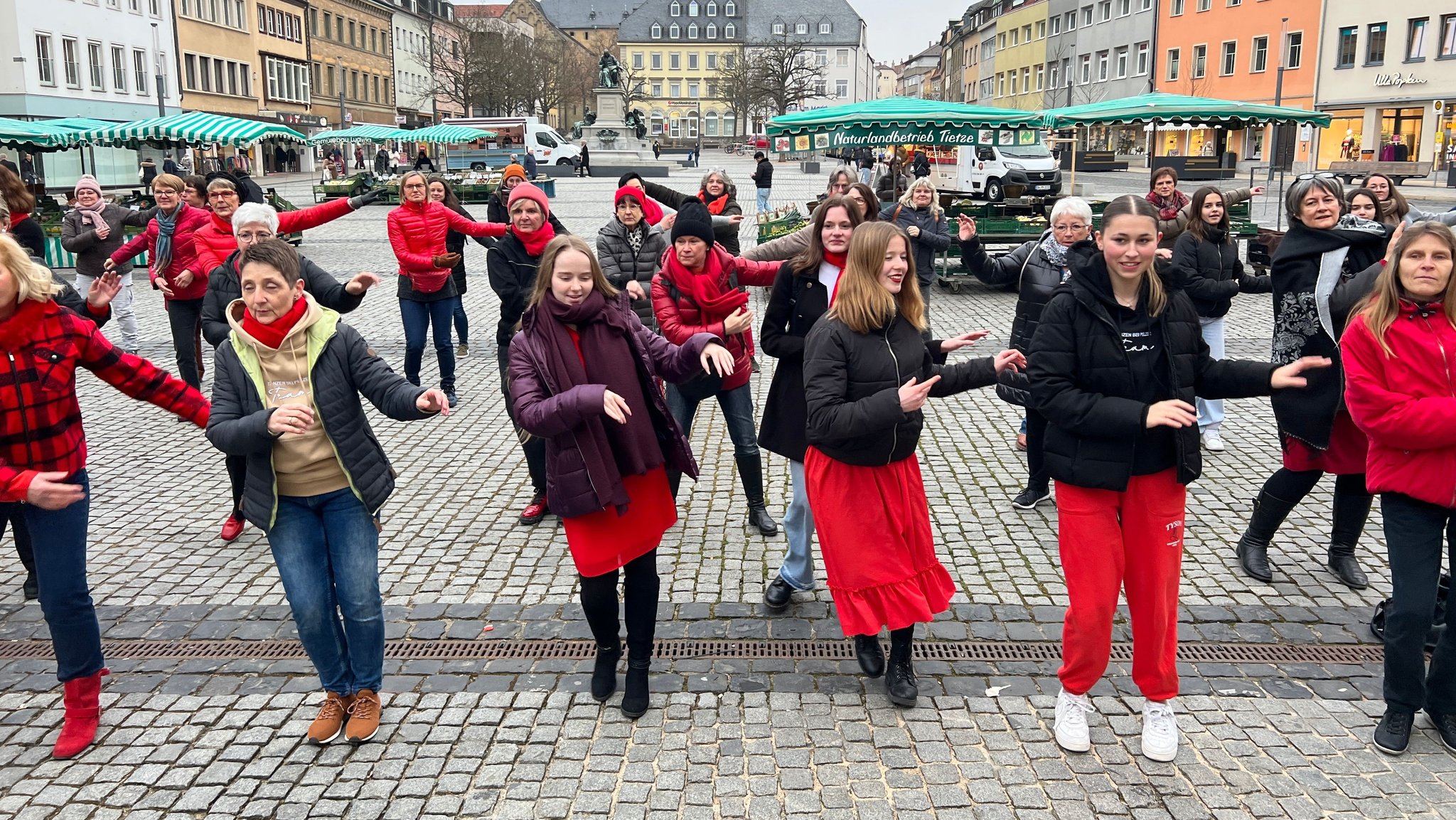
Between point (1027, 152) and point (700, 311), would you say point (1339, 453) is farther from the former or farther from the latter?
point (1027, 152)

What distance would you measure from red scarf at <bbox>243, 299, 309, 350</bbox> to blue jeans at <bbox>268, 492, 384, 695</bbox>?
548 mm

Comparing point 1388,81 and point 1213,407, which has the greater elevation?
point 1388,81

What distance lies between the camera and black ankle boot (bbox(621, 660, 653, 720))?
429cm

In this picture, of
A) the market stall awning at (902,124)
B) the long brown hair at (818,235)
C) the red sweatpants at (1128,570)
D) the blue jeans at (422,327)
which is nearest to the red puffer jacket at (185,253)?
the blue jeans at (422,327)

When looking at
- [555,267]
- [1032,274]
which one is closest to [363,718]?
[555,267]

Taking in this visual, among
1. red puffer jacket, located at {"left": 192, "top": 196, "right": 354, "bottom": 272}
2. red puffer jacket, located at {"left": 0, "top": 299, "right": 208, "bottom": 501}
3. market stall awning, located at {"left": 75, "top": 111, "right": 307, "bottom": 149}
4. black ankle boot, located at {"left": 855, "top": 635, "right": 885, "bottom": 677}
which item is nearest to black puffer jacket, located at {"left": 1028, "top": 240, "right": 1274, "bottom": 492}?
black ankle boot, located at {"left": 855, "top": 635, "right": 885, "bottom": 677}

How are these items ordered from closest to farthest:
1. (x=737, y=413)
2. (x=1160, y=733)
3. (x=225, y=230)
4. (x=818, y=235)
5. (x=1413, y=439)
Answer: (x=1413, y=439) < (x=1160, y=733) < (x=818, y=235) < (x=737, y=413) < (x=225, y=230)

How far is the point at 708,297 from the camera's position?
5852 mm

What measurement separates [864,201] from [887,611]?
2.27 m

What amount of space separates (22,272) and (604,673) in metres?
2.56

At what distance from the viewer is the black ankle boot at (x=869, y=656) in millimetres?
4590

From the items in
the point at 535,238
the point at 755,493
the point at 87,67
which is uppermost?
the point at 87,67

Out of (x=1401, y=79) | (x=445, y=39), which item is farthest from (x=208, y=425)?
(x=445, y=39)

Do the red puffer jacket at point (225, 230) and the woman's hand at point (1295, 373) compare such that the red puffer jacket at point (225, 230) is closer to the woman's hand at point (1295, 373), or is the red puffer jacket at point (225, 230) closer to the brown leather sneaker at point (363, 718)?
the brown leather sneaker at point (363, 718)
